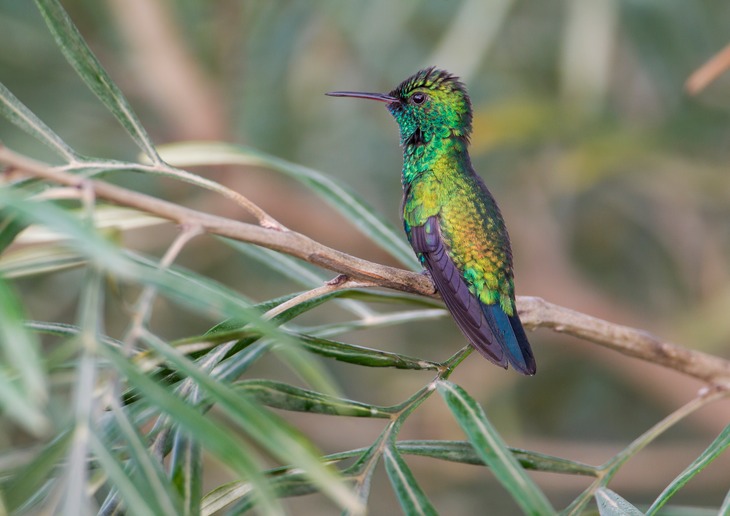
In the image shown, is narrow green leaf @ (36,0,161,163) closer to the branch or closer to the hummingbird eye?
the branch

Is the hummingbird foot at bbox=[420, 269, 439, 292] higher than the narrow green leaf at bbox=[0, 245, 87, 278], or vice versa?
the narrow green leaf at bbox=[0, 245, 87, 278]

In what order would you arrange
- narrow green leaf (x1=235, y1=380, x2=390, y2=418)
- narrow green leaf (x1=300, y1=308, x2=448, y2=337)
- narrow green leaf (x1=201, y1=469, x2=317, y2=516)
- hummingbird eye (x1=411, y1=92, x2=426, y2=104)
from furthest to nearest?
hummingbird eye (x1=411, y1=92, x2=426, y2=104), narrow green leaf (x1=300, y1=308, x2=448, y2=337), narrow green leaf (x1=235, y1=380, x2=390, y2=418), narrow green leaf (x1=201, y1=469, x2=317, y2=516)

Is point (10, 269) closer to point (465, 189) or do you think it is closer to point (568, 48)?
point (465, 189)

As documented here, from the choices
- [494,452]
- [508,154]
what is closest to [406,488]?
[494,452]

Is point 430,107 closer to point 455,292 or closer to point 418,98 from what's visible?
point 418,98

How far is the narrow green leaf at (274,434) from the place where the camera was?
0.85 m

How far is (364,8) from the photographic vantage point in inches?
162

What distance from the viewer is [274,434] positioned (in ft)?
2.92

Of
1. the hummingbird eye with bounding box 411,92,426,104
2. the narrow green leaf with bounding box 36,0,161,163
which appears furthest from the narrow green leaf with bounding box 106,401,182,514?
the hummingbird eye with bounding box 411,92,426,104

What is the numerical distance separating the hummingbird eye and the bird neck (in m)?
0.12

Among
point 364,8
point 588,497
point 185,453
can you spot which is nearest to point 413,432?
point 364,8

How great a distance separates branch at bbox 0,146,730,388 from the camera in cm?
103

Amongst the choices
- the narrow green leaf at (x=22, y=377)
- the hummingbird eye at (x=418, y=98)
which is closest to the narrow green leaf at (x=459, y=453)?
the narrow green leaf at (x=22, y=377)

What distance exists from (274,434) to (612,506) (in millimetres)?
659
